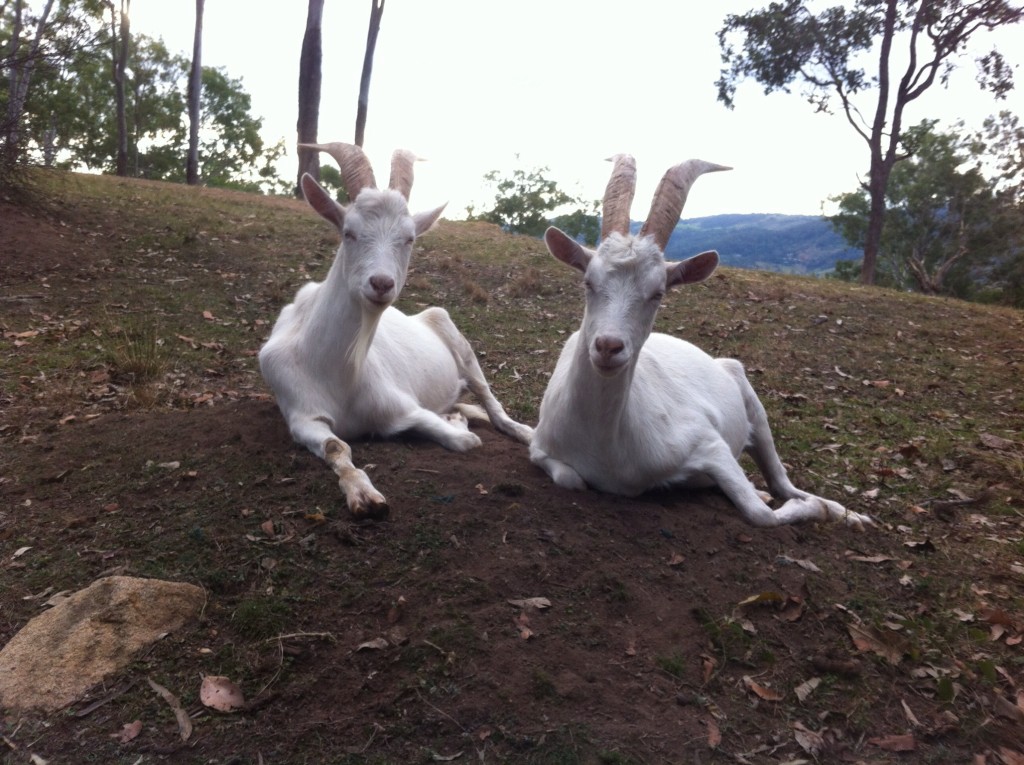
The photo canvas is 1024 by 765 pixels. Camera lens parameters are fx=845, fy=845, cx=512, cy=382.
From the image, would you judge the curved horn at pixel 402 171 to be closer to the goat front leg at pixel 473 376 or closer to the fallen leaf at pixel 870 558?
the goat front leg at pixel 473 376

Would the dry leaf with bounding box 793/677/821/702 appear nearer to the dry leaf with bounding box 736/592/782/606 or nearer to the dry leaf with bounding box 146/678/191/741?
the dry leaf with bounding box 736/592/782/606

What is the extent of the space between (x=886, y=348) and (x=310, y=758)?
9598 millimetres

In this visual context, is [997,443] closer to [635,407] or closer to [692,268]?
[635,407]

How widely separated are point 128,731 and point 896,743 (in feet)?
9.35

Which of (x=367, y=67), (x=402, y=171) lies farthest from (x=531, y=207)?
(x=402, y=171)

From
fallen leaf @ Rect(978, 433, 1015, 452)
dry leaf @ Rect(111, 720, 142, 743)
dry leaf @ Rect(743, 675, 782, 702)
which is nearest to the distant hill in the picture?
fallen leaf @ Rect(978, 433, 1015, 452)

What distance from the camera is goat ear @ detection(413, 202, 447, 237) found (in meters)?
5.59

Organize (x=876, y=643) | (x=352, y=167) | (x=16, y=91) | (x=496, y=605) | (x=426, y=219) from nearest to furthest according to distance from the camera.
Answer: (x=496, y=605) < (x=876, y=643) < (x=352, y=167) < (x=426, y=219) < (x=16, y=91)

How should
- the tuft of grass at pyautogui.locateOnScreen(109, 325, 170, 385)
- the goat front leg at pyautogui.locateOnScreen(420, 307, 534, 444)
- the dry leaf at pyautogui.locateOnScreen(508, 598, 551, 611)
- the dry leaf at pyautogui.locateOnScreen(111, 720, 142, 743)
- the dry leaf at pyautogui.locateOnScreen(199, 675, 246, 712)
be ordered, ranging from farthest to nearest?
the tuft of grass at pyautogui.locateOnScreen(109, 325, 170, 385) → the goat front leg at pyautogui.locateOnScreen(420, 307, 534, 444) → the dry leaf at pyautogui.locateOnScreen(508, 598, 551, 611) → the dry leaf at pyautogui.locateOnScreen(199, 675, 246, 712) → the dry leaf at pyautogui.locateOnScreen(111, 720, 142, 743)

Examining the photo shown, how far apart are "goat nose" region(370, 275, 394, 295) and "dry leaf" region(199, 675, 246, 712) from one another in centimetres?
245

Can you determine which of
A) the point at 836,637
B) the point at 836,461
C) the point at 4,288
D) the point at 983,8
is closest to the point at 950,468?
the point at 836,461

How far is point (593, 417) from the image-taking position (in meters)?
4.79

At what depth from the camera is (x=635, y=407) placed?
16.1ft

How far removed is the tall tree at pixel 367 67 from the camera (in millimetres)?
22016
